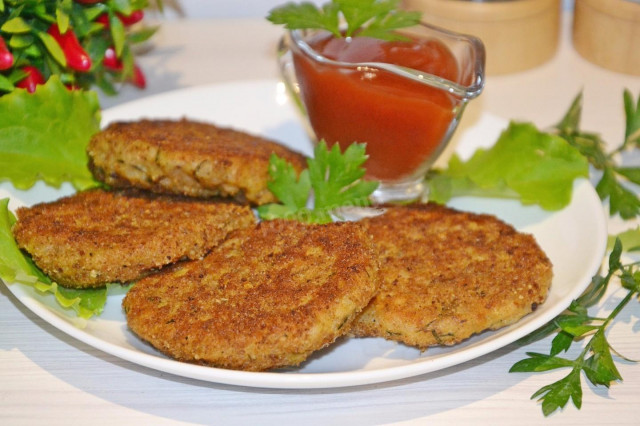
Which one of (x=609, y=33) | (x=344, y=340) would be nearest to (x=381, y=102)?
(x=344, y=340)

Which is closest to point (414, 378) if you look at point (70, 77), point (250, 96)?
point (250, 96)

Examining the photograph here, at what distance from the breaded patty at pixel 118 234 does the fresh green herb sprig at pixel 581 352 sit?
109 centimetres

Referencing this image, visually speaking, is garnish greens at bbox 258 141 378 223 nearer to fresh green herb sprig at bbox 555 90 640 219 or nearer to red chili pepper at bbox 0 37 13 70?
fresh green herb sprig at bbox 555 90 640 219

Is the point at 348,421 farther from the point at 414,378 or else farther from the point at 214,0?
the point at 214,0

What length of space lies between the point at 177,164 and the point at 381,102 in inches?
31.3

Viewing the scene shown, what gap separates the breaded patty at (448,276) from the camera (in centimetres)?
221

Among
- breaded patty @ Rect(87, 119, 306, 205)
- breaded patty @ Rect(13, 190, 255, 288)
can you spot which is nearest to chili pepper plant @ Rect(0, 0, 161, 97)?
breaded patty @ Rect(87, 119, 306, 205)

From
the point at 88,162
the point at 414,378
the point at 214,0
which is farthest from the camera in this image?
the point at 214,0

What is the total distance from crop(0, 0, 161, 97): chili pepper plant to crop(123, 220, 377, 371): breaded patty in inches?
49.6

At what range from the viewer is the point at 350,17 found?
2824 millimetres

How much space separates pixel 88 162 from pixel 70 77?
0.73 m

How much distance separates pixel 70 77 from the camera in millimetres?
3299

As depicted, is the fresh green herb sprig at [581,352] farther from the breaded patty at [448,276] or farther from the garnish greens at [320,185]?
the garnish greens at [320,185]

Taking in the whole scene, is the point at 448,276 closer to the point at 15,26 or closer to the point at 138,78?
the point at 15,26
